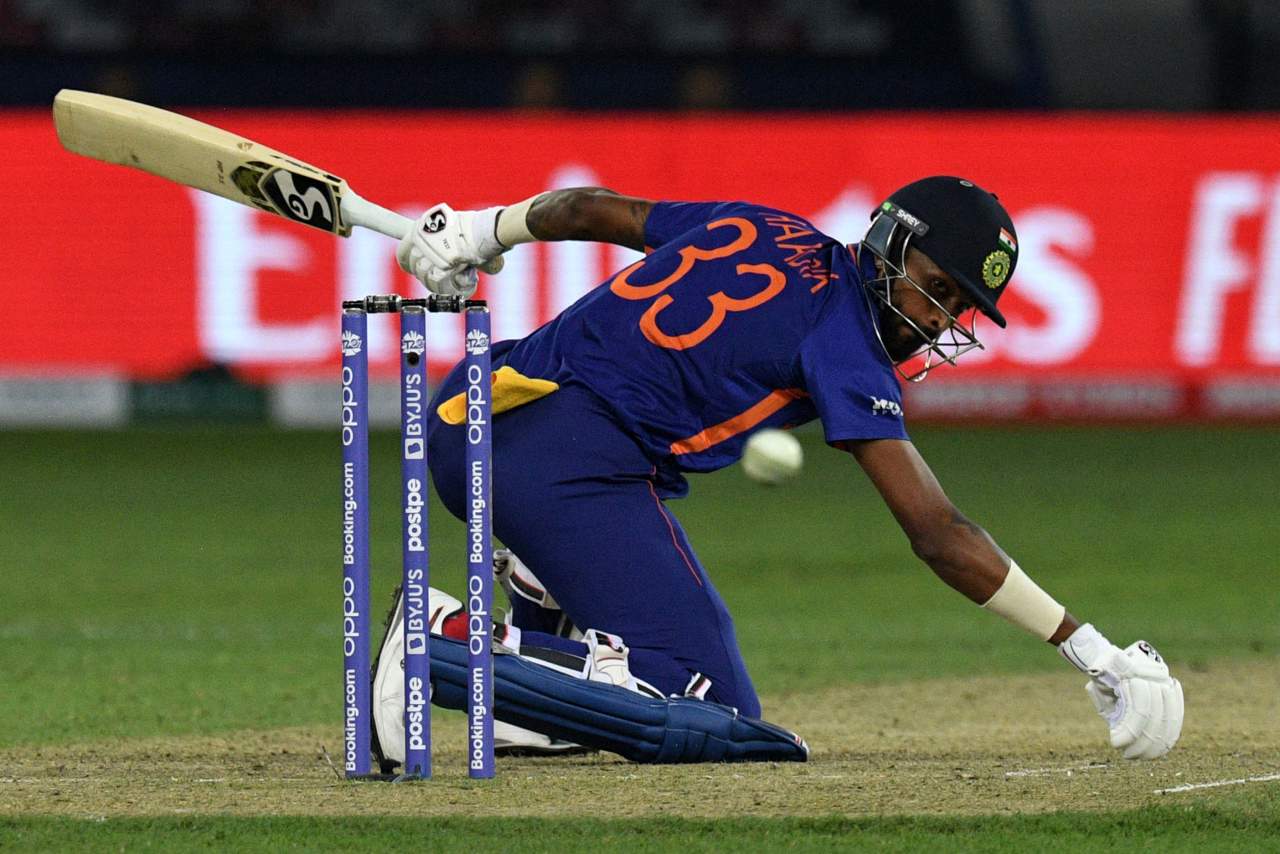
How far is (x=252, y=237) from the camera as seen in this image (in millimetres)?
14320

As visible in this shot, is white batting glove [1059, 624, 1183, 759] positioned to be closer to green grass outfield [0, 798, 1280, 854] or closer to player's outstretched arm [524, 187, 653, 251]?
green grass outfield [0, 798, 1280, 854]

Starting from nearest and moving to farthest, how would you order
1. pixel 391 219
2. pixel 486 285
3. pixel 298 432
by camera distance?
pixel 391 219 → pixel 486 285 → pixel 298 432

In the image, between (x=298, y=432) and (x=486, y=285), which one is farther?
(x=298, y=432)

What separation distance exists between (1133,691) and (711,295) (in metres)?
1.41

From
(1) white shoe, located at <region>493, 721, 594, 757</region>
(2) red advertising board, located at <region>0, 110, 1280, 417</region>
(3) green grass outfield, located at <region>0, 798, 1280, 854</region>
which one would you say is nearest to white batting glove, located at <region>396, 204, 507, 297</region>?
(1) white shoe, located at <region>493, 721, 594, 757</region>

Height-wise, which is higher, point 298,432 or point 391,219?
point 391,219

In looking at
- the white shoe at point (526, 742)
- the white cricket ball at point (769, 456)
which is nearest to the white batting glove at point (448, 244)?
the white cricket ball at point (769, 456)

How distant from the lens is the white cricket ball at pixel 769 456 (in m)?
5.67

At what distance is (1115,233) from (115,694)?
368 inches

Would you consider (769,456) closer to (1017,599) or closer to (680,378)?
(680,378)

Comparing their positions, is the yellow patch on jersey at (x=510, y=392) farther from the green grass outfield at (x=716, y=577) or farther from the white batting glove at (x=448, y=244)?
the green grass outfield at (x=716, y=577)

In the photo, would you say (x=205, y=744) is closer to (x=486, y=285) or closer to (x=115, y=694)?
(x=115, y=694)

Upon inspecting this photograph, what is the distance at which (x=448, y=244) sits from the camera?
5469mm

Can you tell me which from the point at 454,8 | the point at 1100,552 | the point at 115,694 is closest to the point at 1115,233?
the point at 1100,552
